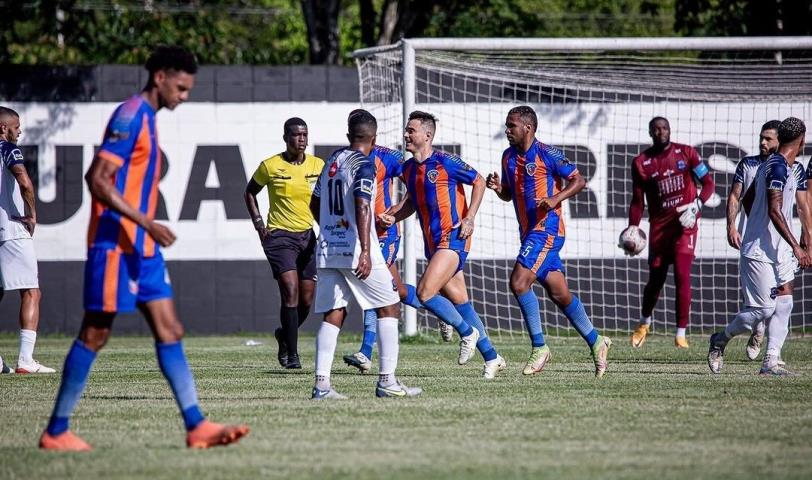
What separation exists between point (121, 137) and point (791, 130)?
591cm

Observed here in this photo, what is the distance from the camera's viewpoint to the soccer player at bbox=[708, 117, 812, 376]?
9953 millimetres

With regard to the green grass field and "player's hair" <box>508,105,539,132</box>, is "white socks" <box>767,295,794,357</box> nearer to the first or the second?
the green grass field

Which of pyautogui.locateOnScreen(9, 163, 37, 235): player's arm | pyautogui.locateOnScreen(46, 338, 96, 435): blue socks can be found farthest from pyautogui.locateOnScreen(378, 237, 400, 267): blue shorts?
pyautogui.locateOnScreen(46, 338, 96, 435): blue socks

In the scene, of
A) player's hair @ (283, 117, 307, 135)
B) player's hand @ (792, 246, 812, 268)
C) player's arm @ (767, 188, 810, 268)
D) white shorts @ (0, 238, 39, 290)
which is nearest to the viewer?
player's arm @ (767, 188, 810, 268)

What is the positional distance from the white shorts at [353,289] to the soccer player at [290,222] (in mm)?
3071

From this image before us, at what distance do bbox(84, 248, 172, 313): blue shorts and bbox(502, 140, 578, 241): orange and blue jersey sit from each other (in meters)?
4.78

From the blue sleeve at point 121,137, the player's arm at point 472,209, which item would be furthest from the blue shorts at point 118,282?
the player's arm at point 472,209

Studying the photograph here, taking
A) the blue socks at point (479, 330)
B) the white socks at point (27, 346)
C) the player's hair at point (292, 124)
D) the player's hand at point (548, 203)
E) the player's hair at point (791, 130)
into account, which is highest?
the player's hair at point (292, 124)

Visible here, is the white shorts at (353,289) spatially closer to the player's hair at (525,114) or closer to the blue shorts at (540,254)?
the blue shorts at (540,254)

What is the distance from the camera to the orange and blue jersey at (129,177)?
21.2ft

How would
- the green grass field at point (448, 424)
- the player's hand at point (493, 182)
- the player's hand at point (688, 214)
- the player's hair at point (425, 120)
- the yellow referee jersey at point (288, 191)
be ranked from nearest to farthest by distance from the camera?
the green grass field at point (448, 424) < the player's hand at point (493, 182) < the player's hair at point (425, 120) < the yellow referee jersey at point (288, 191) < the player's hand at point (688, 214)

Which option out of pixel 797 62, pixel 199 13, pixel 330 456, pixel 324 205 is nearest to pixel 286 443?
pixel 330 456

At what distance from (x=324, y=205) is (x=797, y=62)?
10.9 m

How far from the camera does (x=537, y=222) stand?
1056 centimetres
